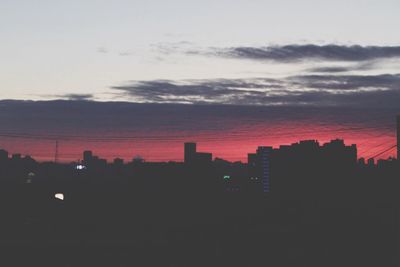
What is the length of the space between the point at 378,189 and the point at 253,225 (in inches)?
3708

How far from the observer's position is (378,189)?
147 metres

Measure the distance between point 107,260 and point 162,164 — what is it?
496 ft

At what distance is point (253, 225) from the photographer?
6000 cm

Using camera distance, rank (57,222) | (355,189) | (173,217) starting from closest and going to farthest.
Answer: (57,222) → (173,217) → (355,189)

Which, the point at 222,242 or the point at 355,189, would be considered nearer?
the point at 222,242

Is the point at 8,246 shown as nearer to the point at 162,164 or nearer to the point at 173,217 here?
the point at 173,217

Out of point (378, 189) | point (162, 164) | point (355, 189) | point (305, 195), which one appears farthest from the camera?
point (162, 164)

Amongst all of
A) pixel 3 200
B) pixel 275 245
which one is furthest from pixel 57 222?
pixel 275 245

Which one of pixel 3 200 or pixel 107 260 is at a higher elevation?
pixel 3 200

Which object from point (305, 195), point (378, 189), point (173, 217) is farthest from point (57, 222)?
point (305, 195)

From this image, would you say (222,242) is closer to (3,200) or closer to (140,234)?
(140,234)

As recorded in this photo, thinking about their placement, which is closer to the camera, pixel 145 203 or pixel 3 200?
pixel 3 200

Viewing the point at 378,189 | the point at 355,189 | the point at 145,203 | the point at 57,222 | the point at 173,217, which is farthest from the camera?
the point at 355,189

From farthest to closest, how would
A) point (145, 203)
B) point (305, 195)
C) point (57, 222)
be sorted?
point (305, 195)
point (145, 203)
point (57, 222)
